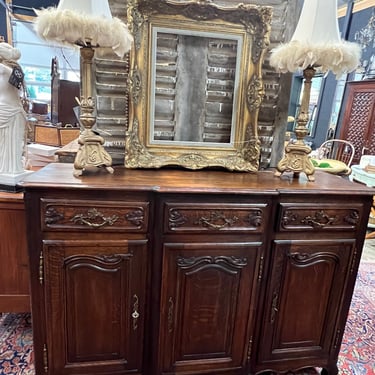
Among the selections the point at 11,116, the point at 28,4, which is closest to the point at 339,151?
the point at 11,116

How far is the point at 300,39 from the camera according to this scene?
136cm

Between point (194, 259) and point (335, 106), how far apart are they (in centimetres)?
657

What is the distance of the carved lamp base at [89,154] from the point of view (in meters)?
1.27

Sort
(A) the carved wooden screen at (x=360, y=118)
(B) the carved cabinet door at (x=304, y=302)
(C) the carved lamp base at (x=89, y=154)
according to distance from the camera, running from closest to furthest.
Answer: (C) the carved lamp base at (x=89, y=154)
(B) the carved cabinet door at (x=304, y=302)
(A) the carved wooden screen at (x=360, y=118)

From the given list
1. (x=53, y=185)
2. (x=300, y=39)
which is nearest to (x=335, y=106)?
(x=300, y=39)

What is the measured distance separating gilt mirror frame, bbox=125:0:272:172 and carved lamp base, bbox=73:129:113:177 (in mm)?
177

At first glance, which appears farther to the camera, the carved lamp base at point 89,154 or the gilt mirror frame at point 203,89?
the gilt mirror frame at point 203,89

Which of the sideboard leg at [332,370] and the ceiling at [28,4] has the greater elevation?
the ceiling at [28,4]

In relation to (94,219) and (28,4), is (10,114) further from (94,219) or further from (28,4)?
(28,4)

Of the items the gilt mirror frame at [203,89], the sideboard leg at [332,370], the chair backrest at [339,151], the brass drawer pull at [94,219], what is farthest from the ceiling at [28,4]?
the sideboard leg at [332,370]

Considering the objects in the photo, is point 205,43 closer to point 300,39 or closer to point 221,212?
point 300,39

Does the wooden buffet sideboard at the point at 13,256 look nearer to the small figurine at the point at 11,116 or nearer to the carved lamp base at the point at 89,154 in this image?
the small figurine at the point at 11,116

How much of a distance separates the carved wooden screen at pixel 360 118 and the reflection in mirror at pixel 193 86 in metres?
4.57

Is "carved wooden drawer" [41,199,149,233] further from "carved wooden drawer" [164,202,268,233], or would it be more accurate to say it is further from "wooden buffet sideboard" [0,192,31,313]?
"wooden buffet sideboard" [0,192,31,313]
